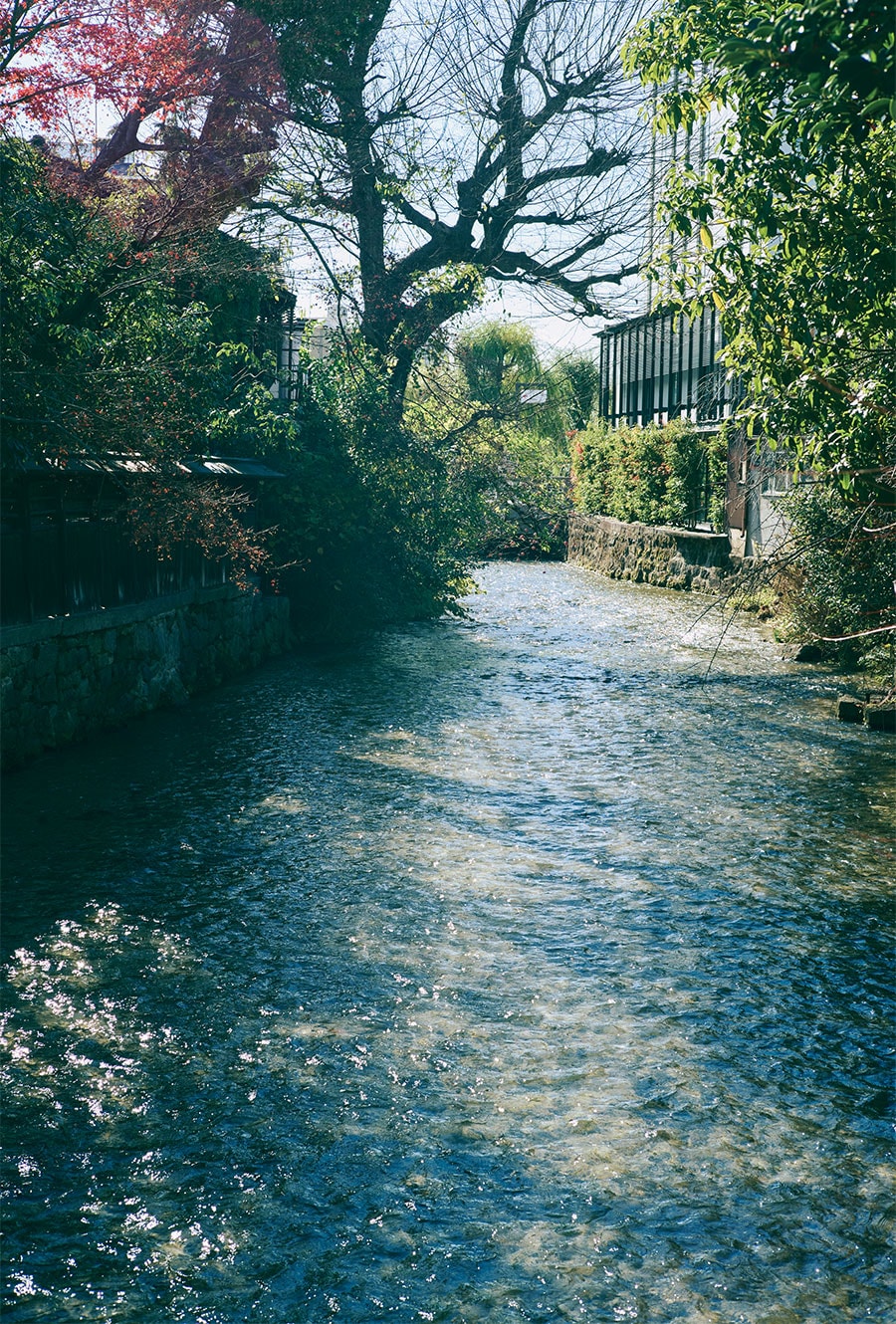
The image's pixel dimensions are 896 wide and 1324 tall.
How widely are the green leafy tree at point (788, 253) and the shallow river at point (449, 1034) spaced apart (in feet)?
10.6

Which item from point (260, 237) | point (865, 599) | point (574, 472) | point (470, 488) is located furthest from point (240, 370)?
point (574, 472)

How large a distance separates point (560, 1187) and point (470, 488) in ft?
58.0

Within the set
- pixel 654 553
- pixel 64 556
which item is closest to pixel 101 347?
pixel 64 556

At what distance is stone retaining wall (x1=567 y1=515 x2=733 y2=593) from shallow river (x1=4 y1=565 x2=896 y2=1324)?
14.8 meters

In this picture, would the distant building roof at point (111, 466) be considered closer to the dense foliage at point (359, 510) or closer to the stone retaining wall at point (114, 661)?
the stone retaining wall at point (114, 661)

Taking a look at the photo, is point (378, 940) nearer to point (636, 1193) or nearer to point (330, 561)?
point (636, 1193)

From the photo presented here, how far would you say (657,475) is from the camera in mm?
30516

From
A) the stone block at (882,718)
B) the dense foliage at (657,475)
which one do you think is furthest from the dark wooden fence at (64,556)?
the dense foliage at (657,475)

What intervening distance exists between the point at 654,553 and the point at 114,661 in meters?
19.1

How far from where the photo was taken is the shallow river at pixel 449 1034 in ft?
13.4

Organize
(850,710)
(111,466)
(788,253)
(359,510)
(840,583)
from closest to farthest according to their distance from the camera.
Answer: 1. (788,253)
2. (111,466)
3. (850,710)
4. (840,583)
5. (359,510)

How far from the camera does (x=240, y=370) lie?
18844 millimetres

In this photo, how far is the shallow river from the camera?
13.4 ft

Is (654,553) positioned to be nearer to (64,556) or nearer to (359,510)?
(359,510)
